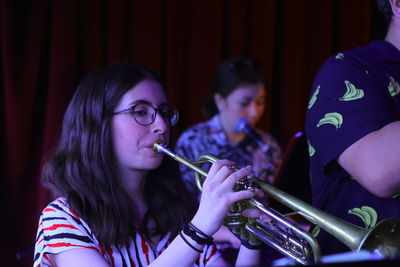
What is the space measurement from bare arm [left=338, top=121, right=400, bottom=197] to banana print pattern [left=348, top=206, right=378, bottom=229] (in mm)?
103

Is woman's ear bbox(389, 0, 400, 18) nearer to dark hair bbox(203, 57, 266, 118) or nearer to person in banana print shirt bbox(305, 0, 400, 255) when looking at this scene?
person in banana print shirt bbox(305, 0, 400, 255)

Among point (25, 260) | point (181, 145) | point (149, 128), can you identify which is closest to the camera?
point (149, 128)

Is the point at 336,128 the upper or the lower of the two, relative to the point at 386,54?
lower

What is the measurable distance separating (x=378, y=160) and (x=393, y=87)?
0.25 metres

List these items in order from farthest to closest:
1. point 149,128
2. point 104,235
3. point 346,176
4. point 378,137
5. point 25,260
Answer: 1. point 25,260
2. point 149,128
3. point 104,235
4. point 346,176
5. point 378,137

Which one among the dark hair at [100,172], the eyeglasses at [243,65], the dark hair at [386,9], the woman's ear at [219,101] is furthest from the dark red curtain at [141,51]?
the dark hair at [386,9]

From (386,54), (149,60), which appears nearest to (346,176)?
(386,54)

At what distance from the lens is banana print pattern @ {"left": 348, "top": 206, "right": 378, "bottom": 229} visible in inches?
50.6

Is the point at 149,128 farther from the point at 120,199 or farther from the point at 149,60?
the point at 149,60

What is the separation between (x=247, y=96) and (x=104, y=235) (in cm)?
189

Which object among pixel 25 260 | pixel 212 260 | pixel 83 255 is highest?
pixel 83 255

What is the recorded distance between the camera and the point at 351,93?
1293mm

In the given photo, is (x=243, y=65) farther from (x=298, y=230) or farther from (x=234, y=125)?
(x=298, y=230)

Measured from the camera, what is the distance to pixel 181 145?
3.15m
